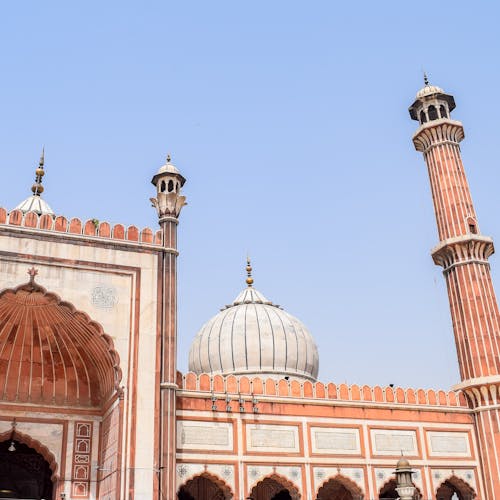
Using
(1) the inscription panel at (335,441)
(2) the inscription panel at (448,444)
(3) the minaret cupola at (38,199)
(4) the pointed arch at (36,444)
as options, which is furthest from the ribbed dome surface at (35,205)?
(2) the inscription panel at (448,444)

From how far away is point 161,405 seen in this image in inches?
388

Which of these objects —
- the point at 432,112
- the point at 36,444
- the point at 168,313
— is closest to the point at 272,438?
the point at 168,313

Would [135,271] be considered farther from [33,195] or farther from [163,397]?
[33,195]

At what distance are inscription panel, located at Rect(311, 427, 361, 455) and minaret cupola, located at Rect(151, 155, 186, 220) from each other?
4.36 m

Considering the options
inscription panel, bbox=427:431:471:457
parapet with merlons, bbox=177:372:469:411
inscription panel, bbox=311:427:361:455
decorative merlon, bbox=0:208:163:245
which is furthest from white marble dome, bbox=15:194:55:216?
inscription panel, bbox=427:431:471:457

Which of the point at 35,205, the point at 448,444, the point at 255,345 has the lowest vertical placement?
the point at 448,444

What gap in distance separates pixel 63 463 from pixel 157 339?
8.05ft

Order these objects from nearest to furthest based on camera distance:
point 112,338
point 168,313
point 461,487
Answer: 1. point 112,338
2. point 168,313
3. point 461,487

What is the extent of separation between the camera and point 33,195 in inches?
553

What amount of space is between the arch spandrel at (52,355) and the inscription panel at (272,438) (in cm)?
234

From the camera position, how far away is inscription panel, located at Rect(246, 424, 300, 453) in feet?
34.7

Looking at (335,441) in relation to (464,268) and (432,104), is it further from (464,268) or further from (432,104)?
(432,104)

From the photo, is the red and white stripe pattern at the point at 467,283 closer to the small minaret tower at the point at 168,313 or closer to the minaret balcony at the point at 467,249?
the minaret balcony at the point at 467,249

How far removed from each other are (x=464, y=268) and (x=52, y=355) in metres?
7.82
